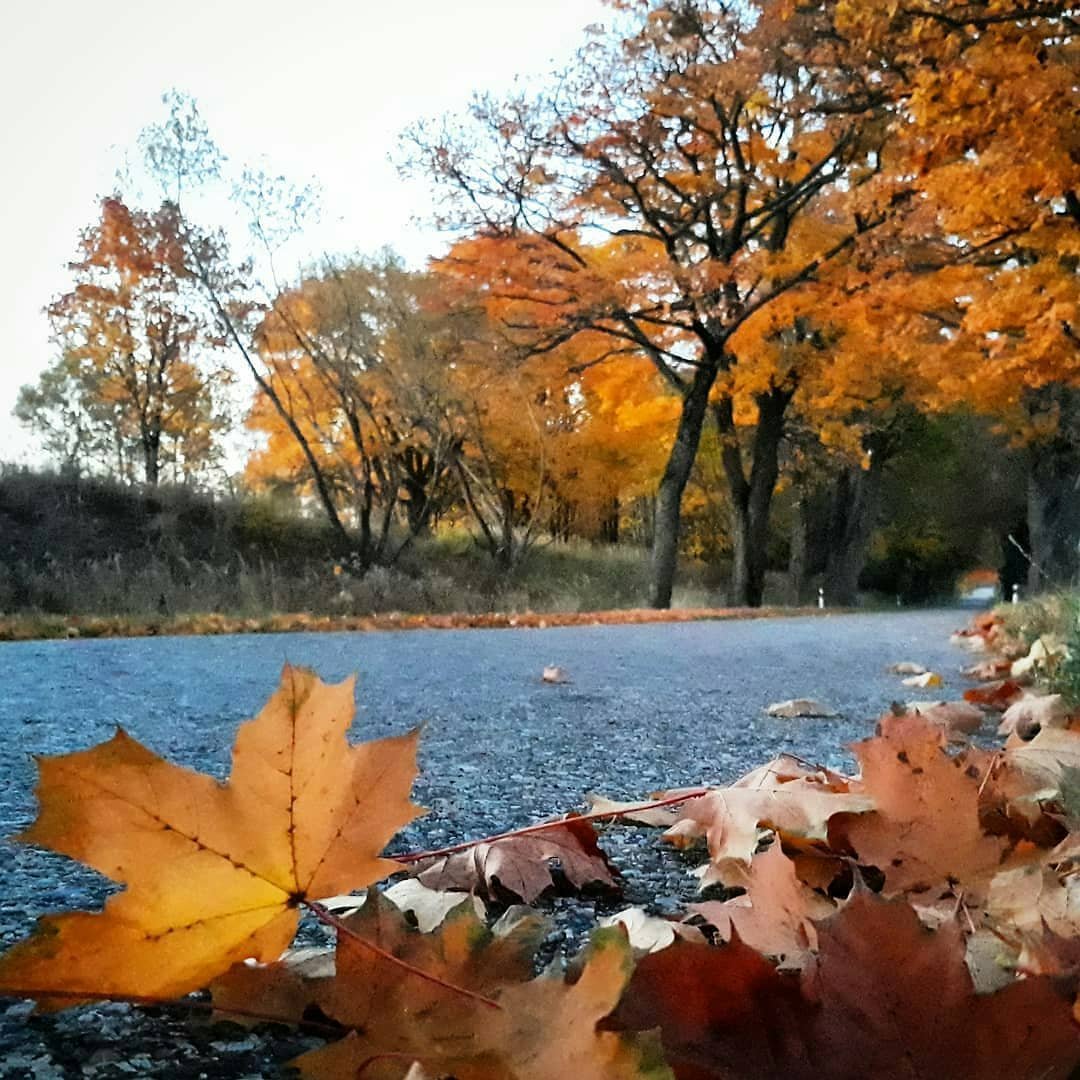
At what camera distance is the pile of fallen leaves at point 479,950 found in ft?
1.59

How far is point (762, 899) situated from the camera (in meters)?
0.75

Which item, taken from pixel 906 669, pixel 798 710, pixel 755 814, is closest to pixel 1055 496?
pixel 906 669

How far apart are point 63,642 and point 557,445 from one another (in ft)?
44.6

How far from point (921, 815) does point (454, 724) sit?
1.69 metres

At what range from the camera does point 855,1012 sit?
50cm

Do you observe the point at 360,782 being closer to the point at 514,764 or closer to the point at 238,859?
the point at 238,859

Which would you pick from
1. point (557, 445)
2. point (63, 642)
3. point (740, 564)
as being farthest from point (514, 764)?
point (557, 445)

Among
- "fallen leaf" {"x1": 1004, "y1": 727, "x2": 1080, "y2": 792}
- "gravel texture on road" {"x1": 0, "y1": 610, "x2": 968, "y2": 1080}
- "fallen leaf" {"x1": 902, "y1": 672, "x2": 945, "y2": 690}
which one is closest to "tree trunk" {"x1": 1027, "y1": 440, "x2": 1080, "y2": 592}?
"gravel texture on road" {"x1": 0, "y1": 610, "x2": 968, "y2": 1080}

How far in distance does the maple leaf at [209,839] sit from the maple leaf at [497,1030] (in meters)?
0.06

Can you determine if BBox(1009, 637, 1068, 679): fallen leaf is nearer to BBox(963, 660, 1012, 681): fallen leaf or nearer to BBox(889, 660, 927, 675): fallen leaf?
BBox(963, 660, 1012, 681): fallen leaf

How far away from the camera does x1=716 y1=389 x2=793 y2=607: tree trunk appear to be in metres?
14.8

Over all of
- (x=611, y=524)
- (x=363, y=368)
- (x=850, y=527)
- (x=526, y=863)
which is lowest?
(x=526, y=863)

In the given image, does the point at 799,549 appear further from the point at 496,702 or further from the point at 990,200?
the point at 496,702

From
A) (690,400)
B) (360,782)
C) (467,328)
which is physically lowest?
(360,782)
